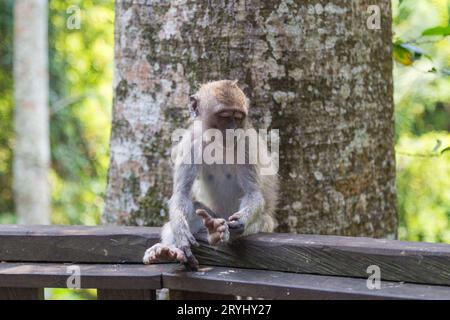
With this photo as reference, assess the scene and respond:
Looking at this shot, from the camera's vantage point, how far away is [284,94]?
3789 mm

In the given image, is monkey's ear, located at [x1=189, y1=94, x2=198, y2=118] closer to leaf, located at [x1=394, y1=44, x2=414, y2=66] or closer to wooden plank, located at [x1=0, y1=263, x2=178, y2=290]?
wooden plank, located at [x1=0, y1=263, x2=178, y2=290]

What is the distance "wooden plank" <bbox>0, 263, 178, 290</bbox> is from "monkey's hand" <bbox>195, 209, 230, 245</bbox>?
0.79 feet

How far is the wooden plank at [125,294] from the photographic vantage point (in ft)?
9.80

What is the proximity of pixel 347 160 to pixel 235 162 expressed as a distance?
0.60m

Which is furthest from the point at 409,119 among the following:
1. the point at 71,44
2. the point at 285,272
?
the point at 285,272

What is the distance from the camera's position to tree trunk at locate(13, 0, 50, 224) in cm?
1034

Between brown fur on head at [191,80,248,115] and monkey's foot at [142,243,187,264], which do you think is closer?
monkey's foot at [142,243,187,264]

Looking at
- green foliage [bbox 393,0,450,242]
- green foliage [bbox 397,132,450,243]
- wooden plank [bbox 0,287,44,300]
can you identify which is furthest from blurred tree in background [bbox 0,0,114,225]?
wooden plank [bbox 0,287,44,300]

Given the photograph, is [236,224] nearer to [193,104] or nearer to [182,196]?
[182,196]

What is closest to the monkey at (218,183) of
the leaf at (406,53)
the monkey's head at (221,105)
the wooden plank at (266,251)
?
the monkey's head at (221,105)

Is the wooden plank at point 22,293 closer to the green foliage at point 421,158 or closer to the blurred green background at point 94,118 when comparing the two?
the green foliage at point 421,158

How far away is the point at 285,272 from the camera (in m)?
2.88

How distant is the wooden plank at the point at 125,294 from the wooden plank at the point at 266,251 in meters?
0.17
